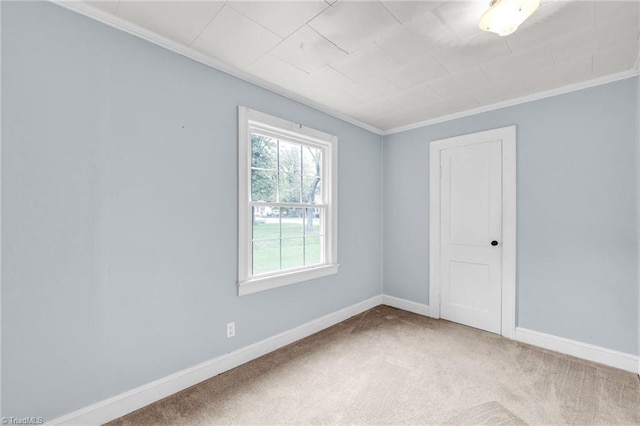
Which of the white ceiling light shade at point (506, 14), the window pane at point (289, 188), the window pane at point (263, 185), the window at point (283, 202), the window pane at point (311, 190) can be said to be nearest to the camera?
the white ceiling light shade at point (506, 14)

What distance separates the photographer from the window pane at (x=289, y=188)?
2.73 meters

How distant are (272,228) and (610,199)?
9.76 ft

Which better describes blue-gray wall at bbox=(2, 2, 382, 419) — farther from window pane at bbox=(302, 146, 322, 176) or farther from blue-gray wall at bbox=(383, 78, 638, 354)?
blue-gray wall at bbox=(383, 78, 638, 354)

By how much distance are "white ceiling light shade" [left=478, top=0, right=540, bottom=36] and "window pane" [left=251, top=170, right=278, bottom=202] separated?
74.6 inches

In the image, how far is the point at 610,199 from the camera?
2373 mm

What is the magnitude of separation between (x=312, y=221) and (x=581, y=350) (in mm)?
2746

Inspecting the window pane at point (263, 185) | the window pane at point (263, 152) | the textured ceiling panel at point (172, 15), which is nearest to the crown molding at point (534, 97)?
the window pane at point (263, 152)

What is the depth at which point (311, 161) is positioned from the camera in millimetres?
3057

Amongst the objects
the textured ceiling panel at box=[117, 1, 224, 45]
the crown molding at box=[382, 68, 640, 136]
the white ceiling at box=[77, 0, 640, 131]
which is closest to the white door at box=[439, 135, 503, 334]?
the crown molding at box=[382, 68, 640, 136]

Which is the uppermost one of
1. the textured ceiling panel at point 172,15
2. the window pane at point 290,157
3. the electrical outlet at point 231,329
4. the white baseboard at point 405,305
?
the textured ceiling panel at point 172,15

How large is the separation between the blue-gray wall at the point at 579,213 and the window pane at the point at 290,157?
79.9 inches

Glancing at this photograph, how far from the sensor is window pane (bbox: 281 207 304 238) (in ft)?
9.00

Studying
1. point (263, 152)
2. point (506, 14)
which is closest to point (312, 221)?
point (263, 152)

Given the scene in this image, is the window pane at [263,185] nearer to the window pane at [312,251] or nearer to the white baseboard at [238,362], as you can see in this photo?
the window pane at [312,251]
